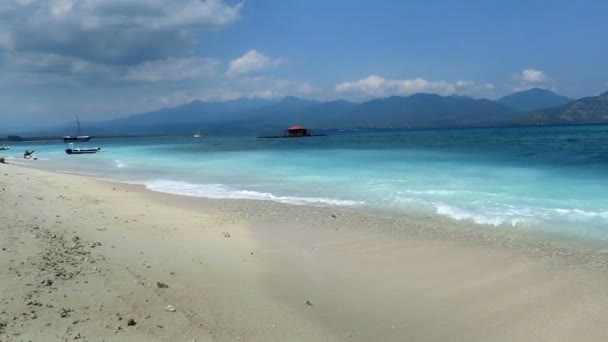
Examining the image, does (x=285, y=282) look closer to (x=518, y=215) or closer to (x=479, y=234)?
(x=479, y=234)

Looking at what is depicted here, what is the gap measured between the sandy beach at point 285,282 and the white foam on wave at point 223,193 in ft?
11.2

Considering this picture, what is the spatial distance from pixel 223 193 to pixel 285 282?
32.3 ft

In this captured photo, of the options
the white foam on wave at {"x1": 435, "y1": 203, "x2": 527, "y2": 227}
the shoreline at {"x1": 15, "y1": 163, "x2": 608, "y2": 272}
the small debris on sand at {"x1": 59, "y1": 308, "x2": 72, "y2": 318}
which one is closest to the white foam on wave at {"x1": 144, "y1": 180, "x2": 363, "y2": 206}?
the shoreline at {"x1": 15, "y1": 163, "x2": 608, "y2": 272}

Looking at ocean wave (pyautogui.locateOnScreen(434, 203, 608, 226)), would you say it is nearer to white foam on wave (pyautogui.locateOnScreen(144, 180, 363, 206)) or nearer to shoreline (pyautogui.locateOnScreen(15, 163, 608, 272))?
shoreline (pyautogui.locateOnScreen(15, 163, 608, 272))

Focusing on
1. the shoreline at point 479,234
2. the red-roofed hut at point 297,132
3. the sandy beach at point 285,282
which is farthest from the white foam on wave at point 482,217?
the red-roofed hut at point 297,132

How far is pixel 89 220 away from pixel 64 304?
5357 millimetres

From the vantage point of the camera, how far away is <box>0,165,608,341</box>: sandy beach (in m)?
4.67

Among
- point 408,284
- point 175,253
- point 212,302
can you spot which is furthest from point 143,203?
point 408,284

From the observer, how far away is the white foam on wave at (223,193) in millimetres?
13619

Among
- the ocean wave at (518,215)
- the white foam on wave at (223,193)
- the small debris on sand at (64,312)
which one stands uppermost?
the small debris on sand at (64,312)

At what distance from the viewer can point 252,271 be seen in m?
6.86

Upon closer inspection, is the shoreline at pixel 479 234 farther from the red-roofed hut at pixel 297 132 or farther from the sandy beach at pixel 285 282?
the red-roofed hut at pixel 297 132

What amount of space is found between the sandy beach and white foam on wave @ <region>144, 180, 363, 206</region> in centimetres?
343

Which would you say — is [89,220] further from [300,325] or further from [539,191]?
[539,191]
